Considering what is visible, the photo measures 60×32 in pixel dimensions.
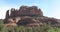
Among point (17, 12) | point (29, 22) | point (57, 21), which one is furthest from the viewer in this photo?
point (17, 12)

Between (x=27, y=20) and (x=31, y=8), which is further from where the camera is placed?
(x=31, y=8)

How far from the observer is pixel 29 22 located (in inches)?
3686

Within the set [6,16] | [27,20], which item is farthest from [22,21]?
[6,16]

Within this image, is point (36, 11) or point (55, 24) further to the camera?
point (36, 11)

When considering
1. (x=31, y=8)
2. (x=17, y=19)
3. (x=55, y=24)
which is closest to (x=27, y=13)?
(x=31, y=8)

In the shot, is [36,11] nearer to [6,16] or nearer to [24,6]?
[24,6]

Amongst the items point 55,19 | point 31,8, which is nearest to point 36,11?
point 31,8

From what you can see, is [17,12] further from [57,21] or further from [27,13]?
[57,21]

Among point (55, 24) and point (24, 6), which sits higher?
point (24, 6)

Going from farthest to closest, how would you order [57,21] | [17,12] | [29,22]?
[17,12], [57,21], [29,22]

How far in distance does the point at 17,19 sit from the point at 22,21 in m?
3.55

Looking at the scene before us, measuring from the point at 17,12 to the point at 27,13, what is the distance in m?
4.76

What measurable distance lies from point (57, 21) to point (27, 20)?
13.8 metres

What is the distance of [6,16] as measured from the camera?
10225 cm
